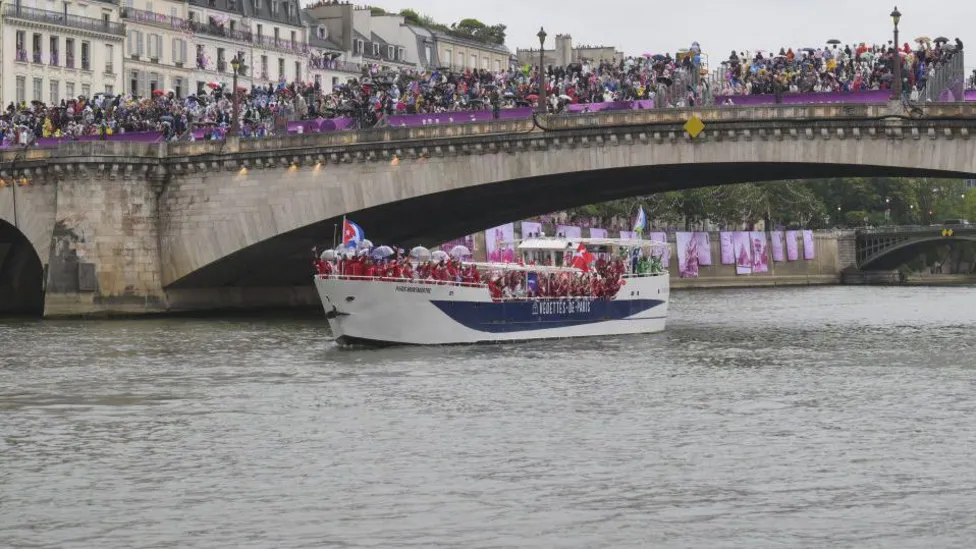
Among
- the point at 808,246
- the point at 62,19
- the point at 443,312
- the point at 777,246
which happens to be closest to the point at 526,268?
the point at 443,312

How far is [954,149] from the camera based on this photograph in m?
54.7

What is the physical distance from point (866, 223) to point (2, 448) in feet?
445

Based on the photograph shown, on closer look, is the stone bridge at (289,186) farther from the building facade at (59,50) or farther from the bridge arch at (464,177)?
the building facade at (59,50)

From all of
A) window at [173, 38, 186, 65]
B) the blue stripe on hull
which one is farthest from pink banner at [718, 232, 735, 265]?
the blue stripe on hull

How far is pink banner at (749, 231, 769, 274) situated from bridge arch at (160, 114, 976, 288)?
57635 millimetres

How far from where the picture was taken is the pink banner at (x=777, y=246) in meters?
134

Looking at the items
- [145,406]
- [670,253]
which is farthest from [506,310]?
[670,253]

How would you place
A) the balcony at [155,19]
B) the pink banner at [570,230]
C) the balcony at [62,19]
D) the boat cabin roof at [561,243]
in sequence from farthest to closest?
the pink banner at [570,230] → the balcony at [155,19] → the balcony at [62,19] → the boat cabin roof at [561,243]

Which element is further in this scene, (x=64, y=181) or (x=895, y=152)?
(x=64, y=181)

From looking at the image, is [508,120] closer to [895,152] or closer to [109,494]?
[895,152]

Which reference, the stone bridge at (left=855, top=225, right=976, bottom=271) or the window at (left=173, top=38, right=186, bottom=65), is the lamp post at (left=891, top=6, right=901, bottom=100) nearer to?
the window at (left=173, top=38, right=186, bottom=65)

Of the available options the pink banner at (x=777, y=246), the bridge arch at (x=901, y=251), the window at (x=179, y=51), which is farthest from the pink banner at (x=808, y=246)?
the window at (x=179, y=51)

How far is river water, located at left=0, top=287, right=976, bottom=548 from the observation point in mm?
25500

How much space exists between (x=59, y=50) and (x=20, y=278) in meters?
24.3
